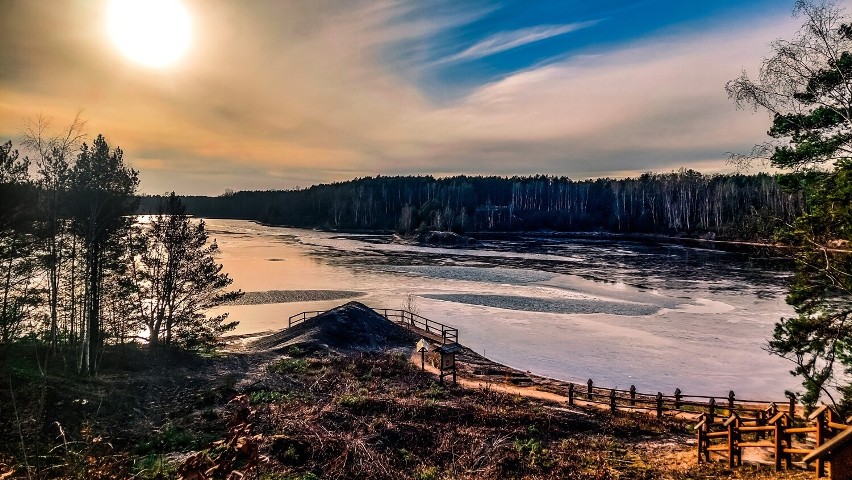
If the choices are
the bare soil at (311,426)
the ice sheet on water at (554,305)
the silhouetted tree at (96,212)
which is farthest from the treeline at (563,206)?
the bare soil at (311,426)

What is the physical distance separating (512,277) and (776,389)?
36.1 metres

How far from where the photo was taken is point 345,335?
29.9m

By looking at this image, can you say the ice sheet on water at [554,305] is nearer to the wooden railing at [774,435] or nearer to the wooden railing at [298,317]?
the wooden railing at [298,317]

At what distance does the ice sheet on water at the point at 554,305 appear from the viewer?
4034 centimetres

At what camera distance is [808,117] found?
1223 cm

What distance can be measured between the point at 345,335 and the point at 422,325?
331 inches

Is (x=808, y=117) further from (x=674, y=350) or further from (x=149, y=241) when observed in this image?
(x=149, y=241)

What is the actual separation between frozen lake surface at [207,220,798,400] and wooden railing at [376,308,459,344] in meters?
1.19

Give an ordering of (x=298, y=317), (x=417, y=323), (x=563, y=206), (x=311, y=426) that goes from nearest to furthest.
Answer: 1. (x=311, y=426)
2. (x=417, y=323)
3. (x=298, y=317)
4. (x=563, y=206)

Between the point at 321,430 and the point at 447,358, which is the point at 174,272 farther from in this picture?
the point at 321,430

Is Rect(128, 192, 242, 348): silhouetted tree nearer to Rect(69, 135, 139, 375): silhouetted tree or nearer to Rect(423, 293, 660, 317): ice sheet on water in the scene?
Rect(69, 135, 139, 375): silhouetted tree

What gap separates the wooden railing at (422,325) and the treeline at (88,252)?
1370 centimetres

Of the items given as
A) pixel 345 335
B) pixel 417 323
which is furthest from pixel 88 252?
pixel 417 323

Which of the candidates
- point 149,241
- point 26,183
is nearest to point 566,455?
point 26,183
